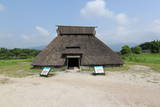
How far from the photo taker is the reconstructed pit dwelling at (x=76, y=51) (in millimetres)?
17984

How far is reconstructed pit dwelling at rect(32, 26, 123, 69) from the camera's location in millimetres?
17984

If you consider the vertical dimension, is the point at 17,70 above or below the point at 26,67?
below

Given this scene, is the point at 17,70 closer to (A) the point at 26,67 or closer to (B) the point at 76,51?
(A) the point at 26,67

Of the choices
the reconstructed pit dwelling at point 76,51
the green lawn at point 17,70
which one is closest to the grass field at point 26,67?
the green lawn at point 17,70

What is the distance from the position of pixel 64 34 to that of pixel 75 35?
7.17 feet

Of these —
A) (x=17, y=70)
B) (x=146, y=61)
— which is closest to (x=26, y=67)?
(x=17, y=70)

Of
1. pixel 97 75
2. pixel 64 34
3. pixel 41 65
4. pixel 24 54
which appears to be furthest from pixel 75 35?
pixel 24 54

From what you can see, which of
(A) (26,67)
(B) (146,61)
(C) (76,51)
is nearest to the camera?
(C) (76,51)

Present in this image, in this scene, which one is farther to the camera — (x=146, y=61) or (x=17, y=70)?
(x=146, y=61)

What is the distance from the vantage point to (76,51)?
1852cm

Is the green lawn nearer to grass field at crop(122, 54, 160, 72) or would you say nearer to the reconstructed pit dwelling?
the reconstructed pit dwelling

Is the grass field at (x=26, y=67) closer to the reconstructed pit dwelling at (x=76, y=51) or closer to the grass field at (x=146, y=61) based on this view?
the grass field at (x=146, y=61)

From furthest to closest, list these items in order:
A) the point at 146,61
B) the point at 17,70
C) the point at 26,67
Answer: the point at 146,61
the point at 26,67
the point at 17,70

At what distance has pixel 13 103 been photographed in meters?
6.48
